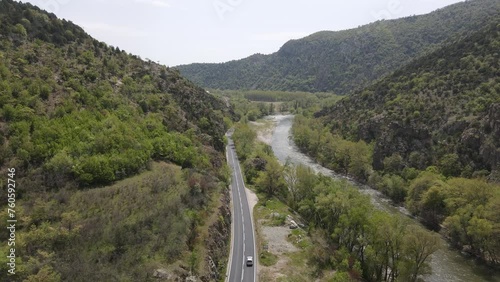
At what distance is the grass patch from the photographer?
52500 mm

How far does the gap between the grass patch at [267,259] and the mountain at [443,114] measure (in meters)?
56.8

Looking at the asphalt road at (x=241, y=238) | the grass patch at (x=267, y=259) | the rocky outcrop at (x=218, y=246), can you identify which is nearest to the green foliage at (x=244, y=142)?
the asphalt road at (x=241, y=238)

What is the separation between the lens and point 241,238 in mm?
59688

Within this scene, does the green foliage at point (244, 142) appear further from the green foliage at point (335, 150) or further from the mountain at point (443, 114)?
the mountain at point (443, 114)

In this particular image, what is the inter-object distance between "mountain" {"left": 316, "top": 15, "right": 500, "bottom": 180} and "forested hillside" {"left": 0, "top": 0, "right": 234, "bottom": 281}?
5762cm

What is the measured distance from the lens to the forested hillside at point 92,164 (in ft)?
116

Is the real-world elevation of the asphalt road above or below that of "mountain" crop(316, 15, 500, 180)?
below

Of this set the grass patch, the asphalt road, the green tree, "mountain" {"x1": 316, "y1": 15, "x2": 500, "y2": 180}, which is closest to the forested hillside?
the asphalt road

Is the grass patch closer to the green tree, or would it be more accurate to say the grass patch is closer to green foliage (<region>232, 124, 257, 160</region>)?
the green tree

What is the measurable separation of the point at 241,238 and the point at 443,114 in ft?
246

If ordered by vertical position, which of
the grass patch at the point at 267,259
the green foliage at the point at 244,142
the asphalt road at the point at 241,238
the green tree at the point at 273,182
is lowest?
the grass patch at the point at 267,259

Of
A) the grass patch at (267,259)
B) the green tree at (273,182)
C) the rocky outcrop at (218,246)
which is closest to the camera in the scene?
the rocky outcrop at (218,246)

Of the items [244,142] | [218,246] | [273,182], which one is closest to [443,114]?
[273,182]

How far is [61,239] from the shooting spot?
116 feet
